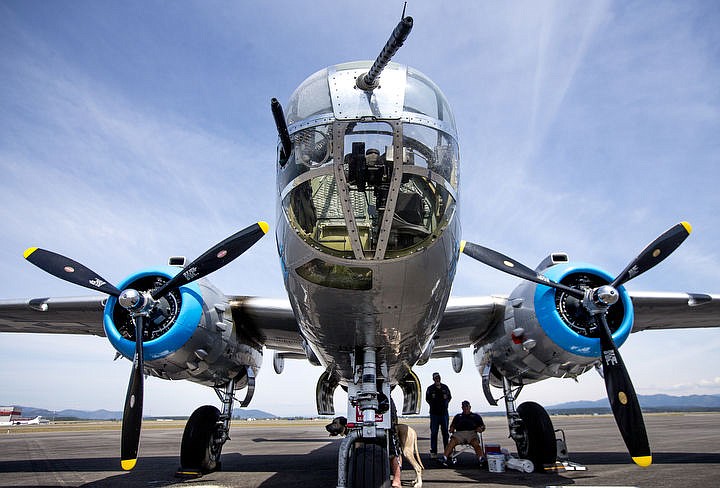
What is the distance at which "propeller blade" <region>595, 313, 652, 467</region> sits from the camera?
19.4 ft

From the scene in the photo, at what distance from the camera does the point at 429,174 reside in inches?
156

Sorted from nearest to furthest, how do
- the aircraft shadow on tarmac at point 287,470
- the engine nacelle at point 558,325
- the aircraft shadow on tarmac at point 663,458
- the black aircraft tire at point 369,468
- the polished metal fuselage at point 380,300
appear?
the polished metal fuselage at point 380,300 < the black aircraft tire at point 369,468 < the engine nacelle at point 558,325 < the aircraft shadow on tarmac at point 287,470 < the aircraft shadow on tarmac at point 663,458

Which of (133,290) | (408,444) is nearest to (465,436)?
(408,444)

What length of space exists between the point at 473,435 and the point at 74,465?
8.98 m

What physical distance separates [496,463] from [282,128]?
7.78 metres

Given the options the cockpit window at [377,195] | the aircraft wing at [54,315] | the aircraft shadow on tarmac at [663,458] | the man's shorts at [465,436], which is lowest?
the aircraft shadow on tarmac at [663,458]

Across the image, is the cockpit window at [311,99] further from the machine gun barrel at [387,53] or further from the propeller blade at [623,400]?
the propeller blade at [623,400]

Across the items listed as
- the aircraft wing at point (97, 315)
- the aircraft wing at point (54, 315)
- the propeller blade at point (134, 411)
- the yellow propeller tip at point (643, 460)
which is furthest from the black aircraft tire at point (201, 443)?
the yellow propeller tip at point (643, 460)

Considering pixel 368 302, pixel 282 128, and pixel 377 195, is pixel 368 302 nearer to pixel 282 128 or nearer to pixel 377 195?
pixel 377 195

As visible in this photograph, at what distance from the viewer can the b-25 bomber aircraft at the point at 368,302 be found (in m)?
3.84

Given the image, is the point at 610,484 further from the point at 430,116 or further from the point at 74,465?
the point at 74,465

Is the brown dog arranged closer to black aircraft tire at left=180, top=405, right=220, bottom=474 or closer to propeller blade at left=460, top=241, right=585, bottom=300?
propeller blade at left=460, top=241, right=585, bottom=300

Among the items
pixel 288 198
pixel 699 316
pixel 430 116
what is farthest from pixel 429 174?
pixel 699 316

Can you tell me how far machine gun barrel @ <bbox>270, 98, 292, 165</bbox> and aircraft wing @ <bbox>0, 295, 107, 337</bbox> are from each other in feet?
18.2
